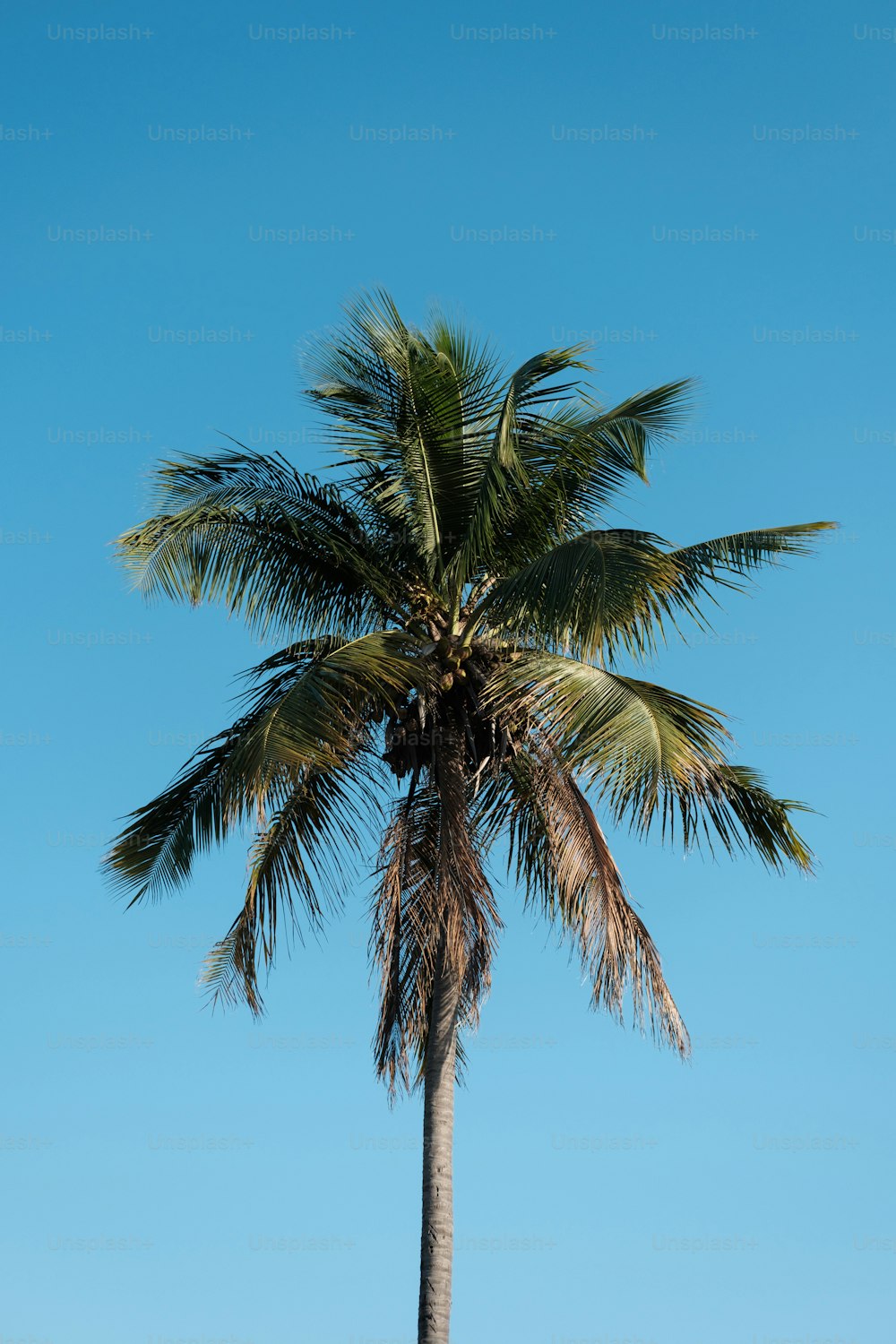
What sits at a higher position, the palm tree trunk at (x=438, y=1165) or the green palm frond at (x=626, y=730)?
the green palm frond at (x=626, y=730)

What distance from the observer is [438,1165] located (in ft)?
50.1

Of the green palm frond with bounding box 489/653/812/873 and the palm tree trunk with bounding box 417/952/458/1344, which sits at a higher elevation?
the green palm frond with bounding box 489/653/812/873

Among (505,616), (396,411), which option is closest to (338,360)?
(396,411)

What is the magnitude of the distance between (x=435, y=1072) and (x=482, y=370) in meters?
6.96

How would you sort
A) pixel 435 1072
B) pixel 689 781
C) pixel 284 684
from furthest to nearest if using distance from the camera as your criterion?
pixel 284 684 → pixel 435 1072 → pixel 689 781

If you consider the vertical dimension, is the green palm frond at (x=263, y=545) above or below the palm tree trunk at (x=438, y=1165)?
above

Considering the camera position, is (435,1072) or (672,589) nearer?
(435,1072)

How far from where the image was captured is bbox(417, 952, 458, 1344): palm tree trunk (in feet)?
48.1

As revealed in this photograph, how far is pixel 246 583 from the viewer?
17438mm

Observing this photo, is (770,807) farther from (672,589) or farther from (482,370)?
(482,370)

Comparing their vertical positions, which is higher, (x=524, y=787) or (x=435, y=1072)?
(x=524, y=787)

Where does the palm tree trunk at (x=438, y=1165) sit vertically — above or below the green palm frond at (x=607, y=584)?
below

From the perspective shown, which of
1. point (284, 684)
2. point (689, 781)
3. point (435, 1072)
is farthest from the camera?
point (284, 684)

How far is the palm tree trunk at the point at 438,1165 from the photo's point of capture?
14.7 m
